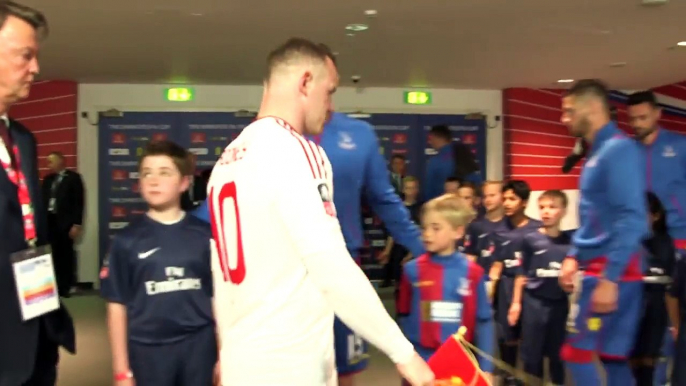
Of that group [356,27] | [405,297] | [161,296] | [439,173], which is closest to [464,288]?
[405,297]

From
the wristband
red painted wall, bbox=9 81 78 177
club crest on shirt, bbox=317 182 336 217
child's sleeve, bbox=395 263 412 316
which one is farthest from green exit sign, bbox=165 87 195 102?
club crest on shirt, bbox=317 182 336 217

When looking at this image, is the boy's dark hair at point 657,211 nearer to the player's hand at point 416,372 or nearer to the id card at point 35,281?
the player's hand at point 416,372

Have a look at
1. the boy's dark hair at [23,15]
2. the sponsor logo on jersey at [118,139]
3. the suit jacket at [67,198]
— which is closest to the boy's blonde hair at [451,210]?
the boy's dark hair at [23,15]

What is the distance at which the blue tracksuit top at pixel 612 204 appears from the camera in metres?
2.73

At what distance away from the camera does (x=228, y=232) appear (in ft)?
5.22

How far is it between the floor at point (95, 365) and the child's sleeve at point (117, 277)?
243 cm

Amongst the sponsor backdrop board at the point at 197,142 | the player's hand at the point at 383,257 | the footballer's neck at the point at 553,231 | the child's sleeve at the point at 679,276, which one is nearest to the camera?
the child's sleeve at the point at 679,276

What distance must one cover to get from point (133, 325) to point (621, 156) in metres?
1.99

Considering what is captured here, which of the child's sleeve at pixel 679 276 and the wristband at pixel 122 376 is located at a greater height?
the child's sleeve at pixel 679 276

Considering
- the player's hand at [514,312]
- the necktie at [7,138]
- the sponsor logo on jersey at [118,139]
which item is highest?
the sponsor logo on jersey at [118,139]

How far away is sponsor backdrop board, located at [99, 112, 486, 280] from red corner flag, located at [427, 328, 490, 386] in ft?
25.6

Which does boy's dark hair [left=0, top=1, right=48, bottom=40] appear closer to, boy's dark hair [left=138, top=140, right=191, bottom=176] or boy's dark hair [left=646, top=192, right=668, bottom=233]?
boy's dark hair [left=138, top=140, right=191, bottom=176]

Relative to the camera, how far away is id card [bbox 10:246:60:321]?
1595mm

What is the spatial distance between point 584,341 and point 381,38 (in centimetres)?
450
